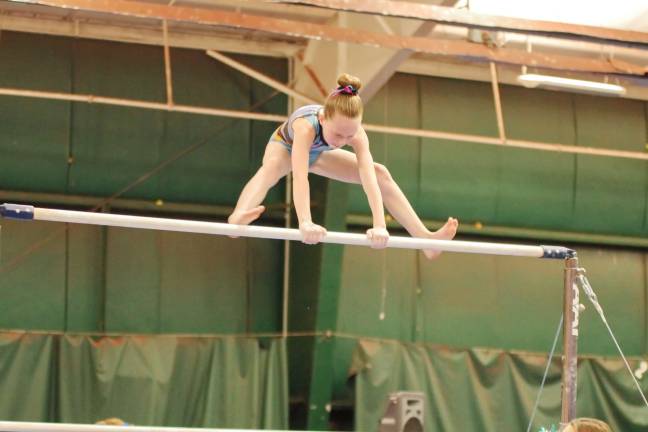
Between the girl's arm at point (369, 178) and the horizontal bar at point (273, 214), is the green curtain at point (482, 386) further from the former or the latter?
the girl's arm at point (369, 178)

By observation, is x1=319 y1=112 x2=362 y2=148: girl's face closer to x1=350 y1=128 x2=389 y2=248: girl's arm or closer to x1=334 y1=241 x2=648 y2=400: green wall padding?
x1=350 y1=128 x2=389 y2=248: girl's arm

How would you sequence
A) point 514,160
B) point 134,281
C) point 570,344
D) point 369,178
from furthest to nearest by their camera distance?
point 514,160
point 134,281
point 570,344
point 369,178

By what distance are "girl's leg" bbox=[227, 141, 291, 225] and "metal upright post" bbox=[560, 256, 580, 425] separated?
62.0 inches

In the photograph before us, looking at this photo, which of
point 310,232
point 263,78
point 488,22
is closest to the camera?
point 310,232

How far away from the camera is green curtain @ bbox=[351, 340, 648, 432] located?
30.0 ft

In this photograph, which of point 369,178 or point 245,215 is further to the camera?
point 369,178

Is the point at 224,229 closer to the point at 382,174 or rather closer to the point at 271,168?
the point at 271,168

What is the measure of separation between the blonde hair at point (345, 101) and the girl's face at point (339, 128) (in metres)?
0.02

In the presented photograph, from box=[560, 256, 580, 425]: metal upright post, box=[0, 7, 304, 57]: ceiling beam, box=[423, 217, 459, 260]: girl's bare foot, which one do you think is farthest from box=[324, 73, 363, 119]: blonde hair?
box=[0, 7, 304, 57]: ceiling beam

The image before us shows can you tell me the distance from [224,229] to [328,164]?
2.76 ft

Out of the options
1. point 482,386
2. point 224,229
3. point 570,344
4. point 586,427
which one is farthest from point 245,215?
point 482,386

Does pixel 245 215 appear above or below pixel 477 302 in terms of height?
above

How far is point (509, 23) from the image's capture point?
6.74 metres

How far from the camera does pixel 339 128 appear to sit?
5.04 m
